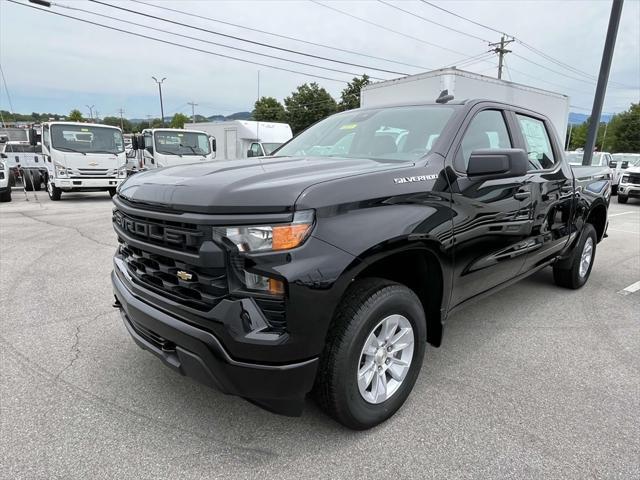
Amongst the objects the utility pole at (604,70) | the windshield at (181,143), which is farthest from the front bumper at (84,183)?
the utility pole at (604,70)

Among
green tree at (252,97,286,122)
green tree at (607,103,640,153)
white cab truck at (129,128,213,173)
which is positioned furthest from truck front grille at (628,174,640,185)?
green tree at (607,103,640,153)

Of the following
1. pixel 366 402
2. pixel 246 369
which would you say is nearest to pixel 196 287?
pixel 246 369

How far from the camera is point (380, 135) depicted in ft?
10.2

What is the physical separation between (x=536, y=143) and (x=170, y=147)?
40.0 ft

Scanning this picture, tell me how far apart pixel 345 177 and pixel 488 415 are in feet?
5.44

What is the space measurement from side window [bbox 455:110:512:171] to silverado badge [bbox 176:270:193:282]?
174 cm

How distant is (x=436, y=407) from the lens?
8.55 ft

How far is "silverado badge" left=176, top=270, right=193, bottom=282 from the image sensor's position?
2.00 metres

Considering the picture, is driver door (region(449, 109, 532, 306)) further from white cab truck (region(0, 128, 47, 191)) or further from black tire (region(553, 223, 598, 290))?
white cab truck (region(0, 128, 47, 191))

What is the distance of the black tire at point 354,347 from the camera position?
2064 millimetres

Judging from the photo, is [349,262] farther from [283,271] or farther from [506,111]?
[506,111]

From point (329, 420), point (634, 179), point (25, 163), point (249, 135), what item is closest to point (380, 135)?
point (329, 420)

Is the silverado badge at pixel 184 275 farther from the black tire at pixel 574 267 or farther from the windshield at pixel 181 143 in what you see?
the windshield at pixel 181 143

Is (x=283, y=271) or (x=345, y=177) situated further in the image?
(x=345, y=177)
